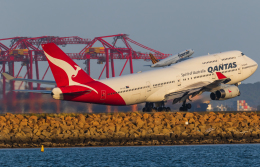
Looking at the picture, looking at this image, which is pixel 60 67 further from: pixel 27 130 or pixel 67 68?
pixel 27 130

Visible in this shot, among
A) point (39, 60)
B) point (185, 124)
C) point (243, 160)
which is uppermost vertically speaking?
point (39, 60)

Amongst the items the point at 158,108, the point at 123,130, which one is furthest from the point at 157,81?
the point at 123,130

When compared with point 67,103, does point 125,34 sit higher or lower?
higher

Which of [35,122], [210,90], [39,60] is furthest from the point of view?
[39,60]

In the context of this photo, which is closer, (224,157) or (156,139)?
(224,157)

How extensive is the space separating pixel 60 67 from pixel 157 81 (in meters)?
10.4

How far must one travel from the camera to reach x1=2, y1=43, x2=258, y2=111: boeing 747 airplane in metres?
48.3

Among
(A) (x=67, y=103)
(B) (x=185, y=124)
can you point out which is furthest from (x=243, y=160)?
(A) (x=67, y=103)

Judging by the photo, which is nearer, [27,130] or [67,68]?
[27,130]

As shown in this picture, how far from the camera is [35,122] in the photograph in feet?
160

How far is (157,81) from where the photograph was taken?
52.8 metres

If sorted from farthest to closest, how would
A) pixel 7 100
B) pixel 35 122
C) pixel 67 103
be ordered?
pixel 7 100 < pixel 67 103 < pixel 35 122

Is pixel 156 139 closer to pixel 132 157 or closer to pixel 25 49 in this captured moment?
pixel 132 157

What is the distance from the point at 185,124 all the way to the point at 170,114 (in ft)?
11.6
